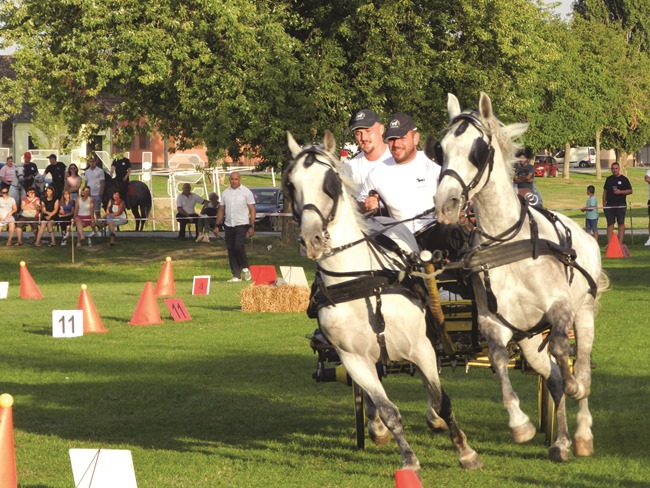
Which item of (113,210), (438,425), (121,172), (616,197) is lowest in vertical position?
(438,425)

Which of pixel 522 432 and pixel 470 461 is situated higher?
pixel 522 432

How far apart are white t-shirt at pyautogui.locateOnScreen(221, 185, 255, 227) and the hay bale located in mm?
4968

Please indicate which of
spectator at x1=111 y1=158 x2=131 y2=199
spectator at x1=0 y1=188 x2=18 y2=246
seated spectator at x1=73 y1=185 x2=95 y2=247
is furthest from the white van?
spectator at x1=0 y1=188 x2=18 y2=246

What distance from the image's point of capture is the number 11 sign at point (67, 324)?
704 inches

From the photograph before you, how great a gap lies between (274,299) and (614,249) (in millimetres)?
12786

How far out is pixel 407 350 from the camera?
855cm

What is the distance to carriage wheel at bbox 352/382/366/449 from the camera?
9.43m

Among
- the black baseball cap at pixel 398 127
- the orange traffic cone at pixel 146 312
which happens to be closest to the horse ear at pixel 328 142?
the black baseball cap at pixel 398 127

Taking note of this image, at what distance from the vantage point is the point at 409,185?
952 centimetres

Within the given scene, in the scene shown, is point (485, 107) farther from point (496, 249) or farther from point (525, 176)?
point (525, 176)

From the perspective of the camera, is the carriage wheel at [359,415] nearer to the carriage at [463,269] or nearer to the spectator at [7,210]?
the carriage at [463,269]

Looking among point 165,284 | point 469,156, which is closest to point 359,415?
point 469,156

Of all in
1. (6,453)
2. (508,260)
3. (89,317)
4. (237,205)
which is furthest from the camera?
(237,205)

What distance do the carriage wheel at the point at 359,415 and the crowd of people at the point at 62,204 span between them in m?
24.4
